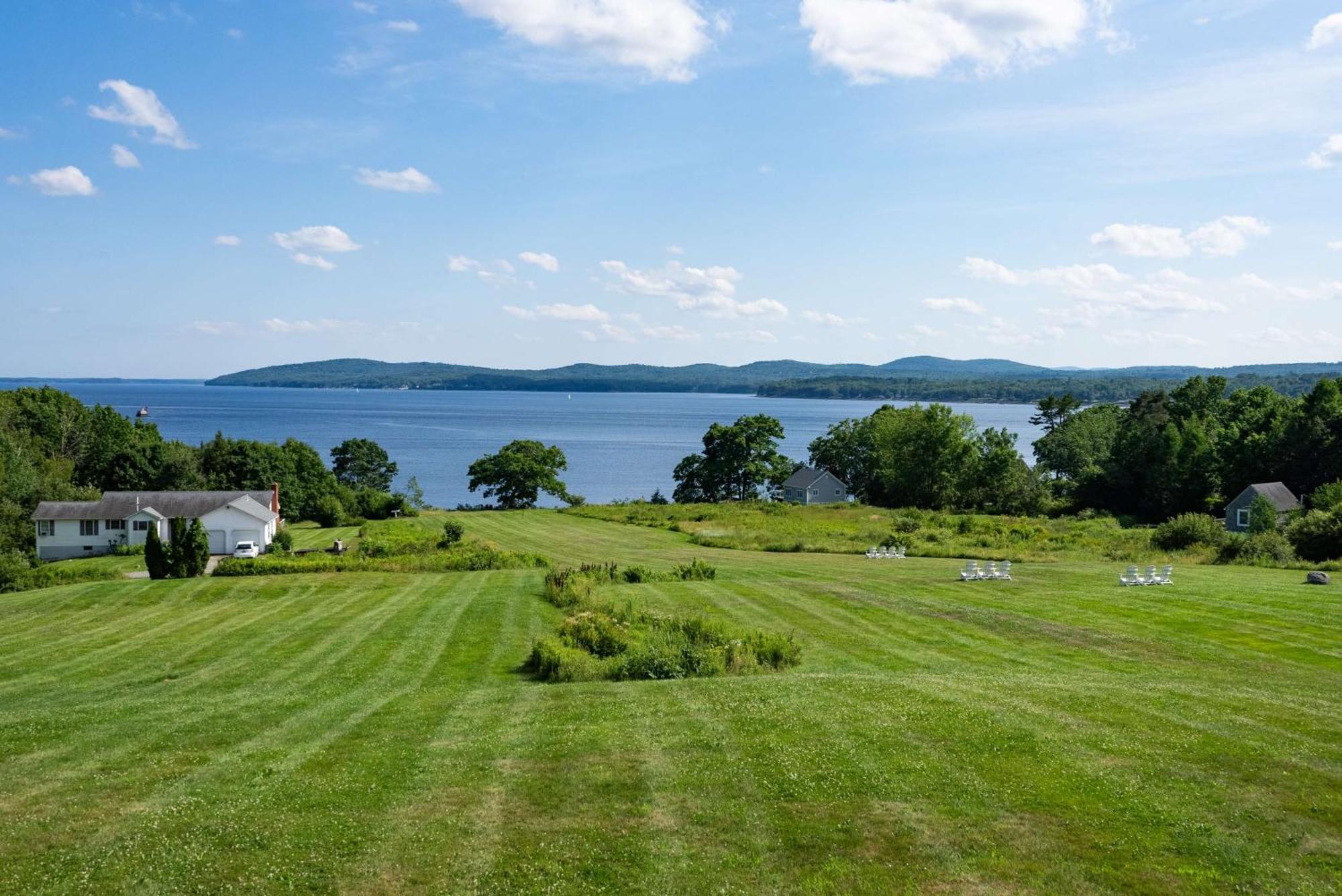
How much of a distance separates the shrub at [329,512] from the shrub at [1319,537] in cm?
6258

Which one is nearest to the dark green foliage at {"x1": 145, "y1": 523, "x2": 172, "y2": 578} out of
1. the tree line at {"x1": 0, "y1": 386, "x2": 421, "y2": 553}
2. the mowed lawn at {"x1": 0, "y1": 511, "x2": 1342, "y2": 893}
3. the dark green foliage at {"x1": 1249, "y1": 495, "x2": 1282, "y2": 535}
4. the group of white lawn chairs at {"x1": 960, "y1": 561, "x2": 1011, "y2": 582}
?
the mowed lawn at {"x1": 0, "y1": 511, "x2": 1342, "y2": 893}

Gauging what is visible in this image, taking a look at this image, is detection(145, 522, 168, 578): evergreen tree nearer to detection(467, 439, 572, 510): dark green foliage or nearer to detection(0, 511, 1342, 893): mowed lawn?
detection(0, 511, 1342, 893): mowed lawn

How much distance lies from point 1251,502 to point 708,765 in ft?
200

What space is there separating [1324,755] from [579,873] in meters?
8.97

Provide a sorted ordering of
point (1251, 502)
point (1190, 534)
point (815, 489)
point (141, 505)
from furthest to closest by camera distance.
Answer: point (815, 489) < point (141, 505) < point (1251, 502) < point (1190, 534)

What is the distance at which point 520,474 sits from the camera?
302ft

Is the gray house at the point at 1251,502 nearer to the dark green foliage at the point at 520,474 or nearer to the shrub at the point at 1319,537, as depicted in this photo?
the shrub at the point at 1319,537

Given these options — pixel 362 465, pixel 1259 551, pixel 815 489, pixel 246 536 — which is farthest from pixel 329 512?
pixel 1259 551

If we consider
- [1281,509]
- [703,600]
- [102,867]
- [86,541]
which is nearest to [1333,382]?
[1281,509]

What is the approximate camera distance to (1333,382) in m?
70.6

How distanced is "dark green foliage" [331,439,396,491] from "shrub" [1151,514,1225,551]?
264ft

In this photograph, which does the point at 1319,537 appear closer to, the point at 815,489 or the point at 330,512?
the point at 815,489

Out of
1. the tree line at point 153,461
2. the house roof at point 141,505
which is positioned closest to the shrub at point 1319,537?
the house roof at point 141,505

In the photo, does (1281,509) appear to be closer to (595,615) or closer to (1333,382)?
(1333,382)
